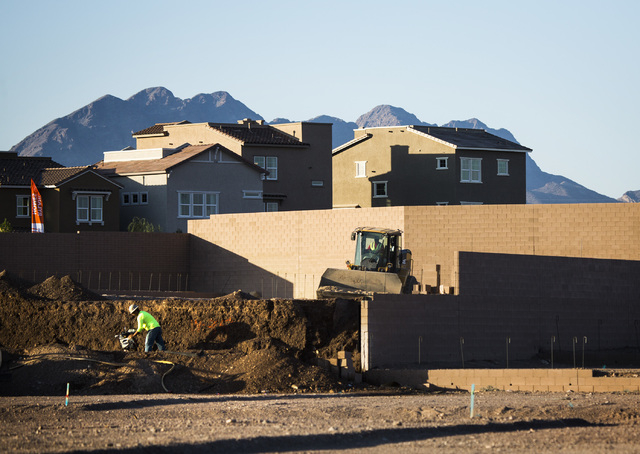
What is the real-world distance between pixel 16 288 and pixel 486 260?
1346 centimetres

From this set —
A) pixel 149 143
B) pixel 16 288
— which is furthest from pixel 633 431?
pixel 149 143

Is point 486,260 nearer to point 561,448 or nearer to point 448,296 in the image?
point 448,296

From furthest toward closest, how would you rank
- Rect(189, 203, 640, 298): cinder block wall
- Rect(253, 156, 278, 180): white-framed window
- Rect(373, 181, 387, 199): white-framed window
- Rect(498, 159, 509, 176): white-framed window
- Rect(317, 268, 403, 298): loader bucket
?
1. Rect(373, 181, 387, 199): white-framed window
2. Rect(498, 159, 509, 176): white-framed window
3. Rect(253, 156, 278, 180): white-framed window
4. Rect(189, 203, 640, 298): cinder block wall
5. Rect(317, 268, 403, 298): loader bucket

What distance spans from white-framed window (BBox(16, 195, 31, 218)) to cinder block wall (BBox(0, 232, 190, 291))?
45.8 feet

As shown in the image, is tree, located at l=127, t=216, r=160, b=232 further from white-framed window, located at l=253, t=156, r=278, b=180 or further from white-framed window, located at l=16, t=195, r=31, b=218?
white-framed window, located at l=253, t=156, r=278, b=180

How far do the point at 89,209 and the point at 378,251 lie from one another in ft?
87.8

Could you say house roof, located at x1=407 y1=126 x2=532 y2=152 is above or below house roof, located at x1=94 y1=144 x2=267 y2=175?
above

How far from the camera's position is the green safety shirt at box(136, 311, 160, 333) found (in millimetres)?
24391

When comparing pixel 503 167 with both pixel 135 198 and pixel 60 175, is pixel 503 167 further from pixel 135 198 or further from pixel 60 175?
pixel 60 175

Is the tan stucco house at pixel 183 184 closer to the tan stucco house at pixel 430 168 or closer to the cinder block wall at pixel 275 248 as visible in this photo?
the cinder block wall at pixel 275 248

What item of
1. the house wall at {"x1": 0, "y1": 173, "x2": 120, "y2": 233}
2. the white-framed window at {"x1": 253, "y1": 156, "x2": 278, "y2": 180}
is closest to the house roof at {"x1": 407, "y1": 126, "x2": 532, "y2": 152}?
the white-framed window at {"x1": 253, "y1": 156, "x2": 278, "y2": 180}

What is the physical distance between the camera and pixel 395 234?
30.4m

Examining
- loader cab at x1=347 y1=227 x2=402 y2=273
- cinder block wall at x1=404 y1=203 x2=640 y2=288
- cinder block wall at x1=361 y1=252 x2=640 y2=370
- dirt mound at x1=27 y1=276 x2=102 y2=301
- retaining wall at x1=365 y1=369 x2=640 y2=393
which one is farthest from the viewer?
cinder block wall at x1=404 y1=203 x2=640 y2=288

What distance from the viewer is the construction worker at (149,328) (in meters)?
24.4
